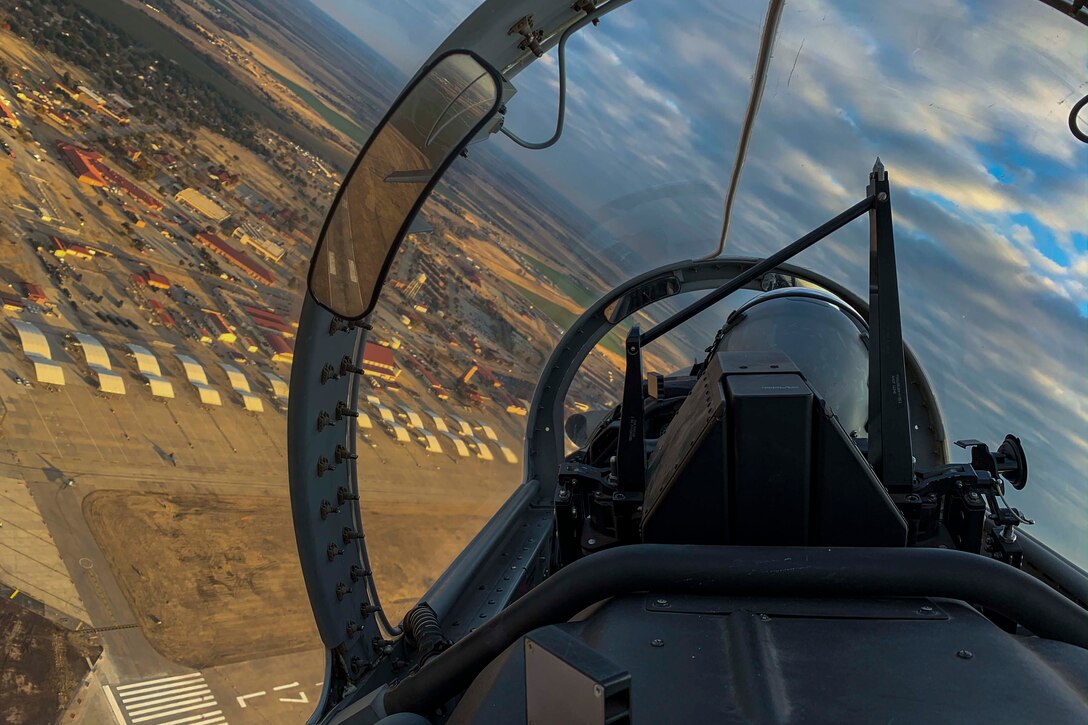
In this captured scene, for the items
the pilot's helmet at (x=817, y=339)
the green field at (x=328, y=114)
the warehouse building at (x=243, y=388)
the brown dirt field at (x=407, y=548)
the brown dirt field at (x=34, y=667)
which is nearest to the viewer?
the brown dirt field at (x=34, y=667)

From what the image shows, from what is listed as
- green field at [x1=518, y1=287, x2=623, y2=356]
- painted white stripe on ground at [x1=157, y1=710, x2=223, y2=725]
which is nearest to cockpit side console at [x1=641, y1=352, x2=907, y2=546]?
painted white stripe on ground at [x1=157, y1=710, x2=223, y2=725]

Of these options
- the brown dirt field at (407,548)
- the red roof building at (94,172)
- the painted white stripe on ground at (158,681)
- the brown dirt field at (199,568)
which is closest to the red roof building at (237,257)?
the red roof building at (94,172)

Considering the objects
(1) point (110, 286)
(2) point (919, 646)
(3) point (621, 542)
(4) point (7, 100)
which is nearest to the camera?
(2) point (919, 646)

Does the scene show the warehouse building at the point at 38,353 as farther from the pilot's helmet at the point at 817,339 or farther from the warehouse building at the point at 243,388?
the pilot's helmet at the point at 817,339

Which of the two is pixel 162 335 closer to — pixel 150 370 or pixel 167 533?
pixel 150 370

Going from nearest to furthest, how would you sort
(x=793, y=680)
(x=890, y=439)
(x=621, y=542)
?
(x=793, y=680), (x=890, y=439), (x=621, y=542)

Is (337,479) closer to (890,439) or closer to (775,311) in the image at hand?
(890,439)

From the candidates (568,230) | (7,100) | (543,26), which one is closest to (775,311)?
(568,230)
